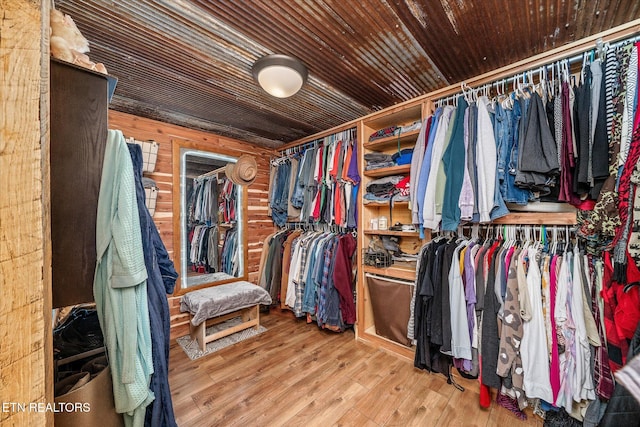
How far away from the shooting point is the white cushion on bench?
227 centimetres

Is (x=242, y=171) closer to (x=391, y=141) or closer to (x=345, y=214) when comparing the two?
(x=345, y=214)

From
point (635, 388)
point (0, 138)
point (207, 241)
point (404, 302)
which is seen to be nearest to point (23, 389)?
point (0, 138)

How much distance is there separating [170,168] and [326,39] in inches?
82.6

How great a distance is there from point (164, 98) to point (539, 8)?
263 centimetres

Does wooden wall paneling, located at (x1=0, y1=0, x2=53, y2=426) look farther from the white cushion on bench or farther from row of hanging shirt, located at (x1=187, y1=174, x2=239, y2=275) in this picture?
row of hanging shirt, located at (x1=187, y1=174, x2=239, y2=275)

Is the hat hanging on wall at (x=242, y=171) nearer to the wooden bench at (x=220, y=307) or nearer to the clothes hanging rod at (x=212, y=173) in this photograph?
the clothes hanging rod at (x=212, y=173)

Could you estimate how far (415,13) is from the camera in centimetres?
128

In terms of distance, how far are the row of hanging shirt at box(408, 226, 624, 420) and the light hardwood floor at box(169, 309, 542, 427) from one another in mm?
205

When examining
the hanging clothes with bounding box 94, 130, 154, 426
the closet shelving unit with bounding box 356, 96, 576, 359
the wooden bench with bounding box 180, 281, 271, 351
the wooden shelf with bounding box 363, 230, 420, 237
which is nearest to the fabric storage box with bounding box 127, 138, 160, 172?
the wooden bench with bounding box 180, 281, 271, 351

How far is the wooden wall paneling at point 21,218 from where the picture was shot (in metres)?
0.49

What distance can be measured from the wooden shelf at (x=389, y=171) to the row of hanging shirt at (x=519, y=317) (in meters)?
0.75

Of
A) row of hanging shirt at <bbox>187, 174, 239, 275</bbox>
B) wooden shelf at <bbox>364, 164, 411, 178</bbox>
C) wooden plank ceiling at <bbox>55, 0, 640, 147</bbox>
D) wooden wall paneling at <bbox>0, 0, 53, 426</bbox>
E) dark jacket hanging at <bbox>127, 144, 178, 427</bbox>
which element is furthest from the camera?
row of hanging shirt at <bbox>187, 174, 239, 275</bbox>

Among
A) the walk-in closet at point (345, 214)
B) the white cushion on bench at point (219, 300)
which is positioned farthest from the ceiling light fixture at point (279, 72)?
the white cushion on bench at point (219, 300)

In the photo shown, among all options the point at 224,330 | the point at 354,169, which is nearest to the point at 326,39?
the point at 354,169
